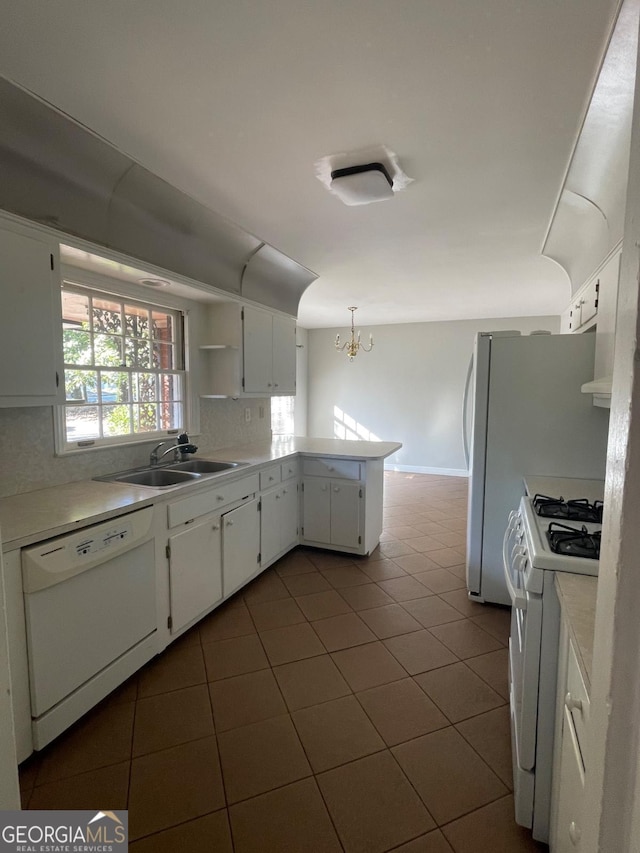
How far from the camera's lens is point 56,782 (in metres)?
1.45

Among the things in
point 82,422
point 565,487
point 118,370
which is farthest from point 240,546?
point 565,487

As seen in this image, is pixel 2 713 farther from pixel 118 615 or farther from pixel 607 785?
pixel 118 615

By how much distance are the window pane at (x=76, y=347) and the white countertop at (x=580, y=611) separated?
257 centimetres

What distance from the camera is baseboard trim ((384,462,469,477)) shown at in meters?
6.46

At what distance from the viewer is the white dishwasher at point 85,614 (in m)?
1.52

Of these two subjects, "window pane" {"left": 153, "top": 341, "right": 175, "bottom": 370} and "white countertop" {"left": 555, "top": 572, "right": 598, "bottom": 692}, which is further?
"window pane" {"left": 153, "top": 341, "right": 175, "bottom": 370}

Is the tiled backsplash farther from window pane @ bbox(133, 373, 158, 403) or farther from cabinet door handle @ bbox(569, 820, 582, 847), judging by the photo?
cabinet door handle @ bbox(569, 820, 582, 847)

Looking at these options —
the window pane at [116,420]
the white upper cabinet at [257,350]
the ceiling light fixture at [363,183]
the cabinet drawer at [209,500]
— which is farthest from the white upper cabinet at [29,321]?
the white upper cabinet at [257,350]

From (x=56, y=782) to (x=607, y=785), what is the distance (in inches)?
72.6

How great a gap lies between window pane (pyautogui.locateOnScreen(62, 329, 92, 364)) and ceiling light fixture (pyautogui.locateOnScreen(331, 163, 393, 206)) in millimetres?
1662

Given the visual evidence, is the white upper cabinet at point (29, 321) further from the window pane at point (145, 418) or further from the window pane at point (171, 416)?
the window pane at point (171, 416)

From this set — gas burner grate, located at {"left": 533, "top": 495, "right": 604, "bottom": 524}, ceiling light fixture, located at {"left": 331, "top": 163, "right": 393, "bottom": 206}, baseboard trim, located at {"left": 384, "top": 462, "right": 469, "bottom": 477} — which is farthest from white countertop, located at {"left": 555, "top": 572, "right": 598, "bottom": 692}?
baseboard trim, located at {"left": 384, "top": 462, "right": 469, "bottom": 477}

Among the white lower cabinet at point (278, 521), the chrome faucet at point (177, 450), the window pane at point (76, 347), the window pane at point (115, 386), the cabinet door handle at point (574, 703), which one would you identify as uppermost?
the window pane at point (76, 347)

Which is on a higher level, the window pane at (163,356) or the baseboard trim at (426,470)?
the window pane at (163,356)
